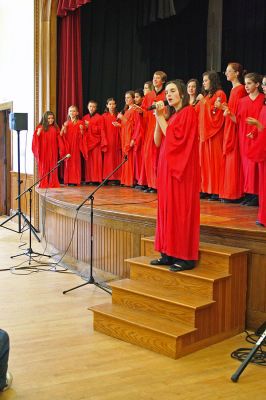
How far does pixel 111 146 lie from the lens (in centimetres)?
841

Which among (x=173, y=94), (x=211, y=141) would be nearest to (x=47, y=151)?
(x=211, y=141)

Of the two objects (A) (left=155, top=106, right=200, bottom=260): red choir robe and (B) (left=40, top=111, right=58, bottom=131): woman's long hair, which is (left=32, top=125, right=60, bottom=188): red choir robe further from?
(A) (left=155, top=106, right=200, bottom=260): red choir robe

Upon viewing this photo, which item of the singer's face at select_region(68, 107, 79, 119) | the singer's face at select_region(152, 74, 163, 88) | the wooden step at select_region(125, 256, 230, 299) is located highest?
the singer's face at select_region(152, 74, 163, 88)

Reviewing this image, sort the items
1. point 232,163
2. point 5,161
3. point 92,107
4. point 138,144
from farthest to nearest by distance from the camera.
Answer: point 5,161, point 92,107, point 138,144, point 232,163

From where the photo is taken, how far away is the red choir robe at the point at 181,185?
3613 millimetres

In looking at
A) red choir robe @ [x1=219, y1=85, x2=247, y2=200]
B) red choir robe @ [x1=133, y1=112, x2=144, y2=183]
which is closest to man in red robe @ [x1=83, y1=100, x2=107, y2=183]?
red choir robe @ [x1=133, y1=112, x2=144, y2=183]

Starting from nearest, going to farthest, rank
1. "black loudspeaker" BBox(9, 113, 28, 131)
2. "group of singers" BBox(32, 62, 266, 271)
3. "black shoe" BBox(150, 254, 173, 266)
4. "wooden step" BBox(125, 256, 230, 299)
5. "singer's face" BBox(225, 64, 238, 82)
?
"wooden step" BBox(125, 256, 230, 299) → "group of singers" BBox(32, 62, 266, 271) → "black shoe" BBox(150, 254, 173, 266) → "singer's face" BBox(225, 64, 238, 82) → "black loudspeaker" BBox(9, 113, 28, 131)

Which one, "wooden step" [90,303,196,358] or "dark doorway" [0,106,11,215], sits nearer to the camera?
"wooden step" [90,303,196,358]

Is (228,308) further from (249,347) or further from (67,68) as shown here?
(67,68)

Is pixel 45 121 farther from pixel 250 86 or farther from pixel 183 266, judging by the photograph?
pixel 183 266

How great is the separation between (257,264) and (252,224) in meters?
0.45

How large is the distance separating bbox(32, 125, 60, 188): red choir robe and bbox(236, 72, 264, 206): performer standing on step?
3.45 metres

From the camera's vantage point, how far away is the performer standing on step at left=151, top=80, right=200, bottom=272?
3611mm

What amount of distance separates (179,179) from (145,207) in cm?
173
